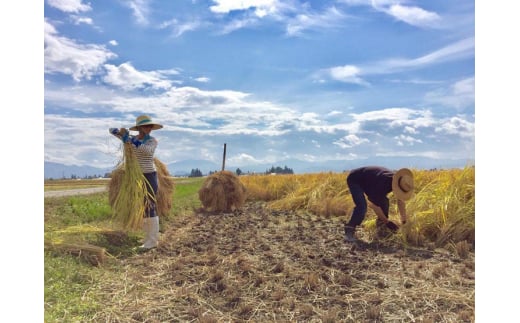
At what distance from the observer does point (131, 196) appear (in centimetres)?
639

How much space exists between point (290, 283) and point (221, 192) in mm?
7362

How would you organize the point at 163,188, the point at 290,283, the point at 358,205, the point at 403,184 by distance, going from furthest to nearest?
1. the point at 163,188
2. the point at 358,205
3. the point at 403,184
4. the point at 290,283

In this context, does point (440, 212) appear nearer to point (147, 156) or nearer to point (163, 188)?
point (147, 156)

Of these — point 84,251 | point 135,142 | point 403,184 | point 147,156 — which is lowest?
point 84,251

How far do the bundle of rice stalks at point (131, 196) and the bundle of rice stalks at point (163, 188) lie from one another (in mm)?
2019

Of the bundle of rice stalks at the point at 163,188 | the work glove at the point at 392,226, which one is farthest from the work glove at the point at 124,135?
the work glove at the point at 392,226

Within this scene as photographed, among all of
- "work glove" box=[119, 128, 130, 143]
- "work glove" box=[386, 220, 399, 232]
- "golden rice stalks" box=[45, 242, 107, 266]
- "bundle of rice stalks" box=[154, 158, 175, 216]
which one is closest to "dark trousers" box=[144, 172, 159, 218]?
"work glove" box=[119, 128, 130, 143]

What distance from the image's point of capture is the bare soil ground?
3793 mm

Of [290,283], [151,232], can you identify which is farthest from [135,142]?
[290,283]

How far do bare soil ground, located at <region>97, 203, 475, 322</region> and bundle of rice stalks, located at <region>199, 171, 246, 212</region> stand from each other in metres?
4.46

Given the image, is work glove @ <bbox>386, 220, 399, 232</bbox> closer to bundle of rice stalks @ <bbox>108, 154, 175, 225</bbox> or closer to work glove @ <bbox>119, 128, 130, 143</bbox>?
bundle of rice stalks @ <bbox>108, 154, 175, 225</bbox>

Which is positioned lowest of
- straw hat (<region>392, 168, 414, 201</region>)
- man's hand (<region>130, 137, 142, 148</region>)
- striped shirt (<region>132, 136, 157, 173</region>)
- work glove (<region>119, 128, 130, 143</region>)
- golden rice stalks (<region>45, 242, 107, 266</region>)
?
golden rice stalks (<region>45, 242, 107, 266</region>)

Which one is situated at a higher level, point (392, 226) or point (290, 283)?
point (392, 226)
